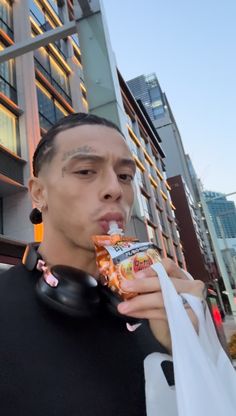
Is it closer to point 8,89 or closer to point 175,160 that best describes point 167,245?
point 8,89

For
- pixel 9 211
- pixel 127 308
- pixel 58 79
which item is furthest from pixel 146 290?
pixel 58 79

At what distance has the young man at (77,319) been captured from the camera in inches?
34.7

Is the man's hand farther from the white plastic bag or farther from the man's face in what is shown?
the man's face

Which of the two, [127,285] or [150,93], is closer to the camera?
[127,285]

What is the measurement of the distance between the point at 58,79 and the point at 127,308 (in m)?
17.6

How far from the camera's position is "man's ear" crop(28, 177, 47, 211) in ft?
4.59

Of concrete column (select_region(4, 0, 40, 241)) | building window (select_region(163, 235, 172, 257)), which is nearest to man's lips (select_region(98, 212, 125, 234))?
concrete column (select_region(4, 0, 40, 241))

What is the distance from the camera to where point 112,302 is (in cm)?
112

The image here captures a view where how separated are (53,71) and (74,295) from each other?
56.6 ft

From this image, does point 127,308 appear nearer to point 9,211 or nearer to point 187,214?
point 9,211

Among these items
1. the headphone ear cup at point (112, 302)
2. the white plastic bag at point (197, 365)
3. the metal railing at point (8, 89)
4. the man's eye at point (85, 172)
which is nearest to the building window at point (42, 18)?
the metal railing at point (8, 89)

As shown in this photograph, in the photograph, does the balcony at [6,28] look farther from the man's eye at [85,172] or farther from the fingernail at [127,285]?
the fingernail at [127,285]

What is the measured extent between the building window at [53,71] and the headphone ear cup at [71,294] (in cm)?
1517

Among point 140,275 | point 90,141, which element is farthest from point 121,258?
point 90,141
